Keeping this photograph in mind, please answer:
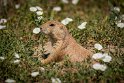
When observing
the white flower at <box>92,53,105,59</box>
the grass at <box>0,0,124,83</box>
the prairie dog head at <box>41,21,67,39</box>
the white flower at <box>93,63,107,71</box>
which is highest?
the prairie dog head at <box>41,21,67,39</box>

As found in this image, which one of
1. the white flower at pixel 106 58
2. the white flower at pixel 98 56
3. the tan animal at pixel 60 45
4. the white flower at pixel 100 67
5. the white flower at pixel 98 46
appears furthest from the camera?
the white flower at pixel 98 46

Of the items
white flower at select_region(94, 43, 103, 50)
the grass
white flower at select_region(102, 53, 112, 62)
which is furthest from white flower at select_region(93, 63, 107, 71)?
white flower at select_region(94, 43, 103, 50)

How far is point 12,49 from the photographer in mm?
8523

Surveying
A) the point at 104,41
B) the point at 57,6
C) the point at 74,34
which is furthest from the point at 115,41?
the point at 57,6

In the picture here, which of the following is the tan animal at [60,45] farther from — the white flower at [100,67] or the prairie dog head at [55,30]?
the white flower at [100,67]

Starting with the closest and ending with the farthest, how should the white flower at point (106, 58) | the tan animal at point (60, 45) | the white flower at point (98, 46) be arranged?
the white flower at point (106, 58)
the tan animal at point (60, 45)
the white flower at point (98, 46)

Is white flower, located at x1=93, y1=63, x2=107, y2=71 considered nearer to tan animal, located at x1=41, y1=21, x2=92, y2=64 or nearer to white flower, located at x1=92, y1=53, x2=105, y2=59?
white flower, located at x1=92, y1=53, x2=105, y2=59

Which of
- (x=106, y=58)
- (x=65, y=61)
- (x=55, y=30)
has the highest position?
(x=55, y=30)

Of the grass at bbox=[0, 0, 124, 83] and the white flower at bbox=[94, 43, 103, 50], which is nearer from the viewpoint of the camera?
the grass at bbox=[0, 0, 124, 83]

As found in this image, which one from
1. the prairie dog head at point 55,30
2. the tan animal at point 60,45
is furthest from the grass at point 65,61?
the prairie dog head at point 55,30

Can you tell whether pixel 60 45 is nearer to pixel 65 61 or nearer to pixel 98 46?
pixel 65 61

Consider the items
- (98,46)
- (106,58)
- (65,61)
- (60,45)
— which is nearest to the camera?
(106,58)

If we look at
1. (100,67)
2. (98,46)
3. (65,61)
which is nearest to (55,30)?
(65,61)

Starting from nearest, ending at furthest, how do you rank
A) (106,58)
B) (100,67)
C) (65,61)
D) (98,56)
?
(100,67) < (106,58) < (98,56) < (65,61)
